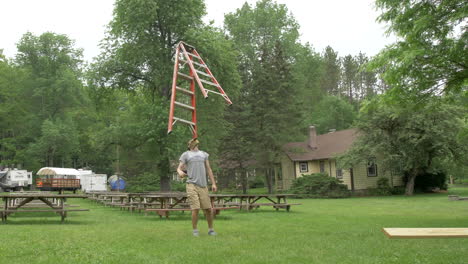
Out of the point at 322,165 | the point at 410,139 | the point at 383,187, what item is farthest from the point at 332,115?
the point at 410,139

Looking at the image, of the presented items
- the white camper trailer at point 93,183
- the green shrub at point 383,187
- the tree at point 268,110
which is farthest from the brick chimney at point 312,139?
the white camper trailer at point 93,183

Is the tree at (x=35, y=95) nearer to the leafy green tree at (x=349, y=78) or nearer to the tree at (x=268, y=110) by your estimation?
the tree at (x=268, y=110)

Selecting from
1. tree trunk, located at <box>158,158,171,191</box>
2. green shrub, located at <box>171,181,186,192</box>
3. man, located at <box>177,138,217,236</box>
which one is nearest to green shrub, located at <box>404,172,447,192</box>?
green shrub, located at <box>171,181,186,192</box>

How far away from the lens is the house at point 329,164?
122 ft

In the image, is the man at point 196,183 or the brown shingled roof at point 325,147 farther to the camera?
the brown shingled roof at point 325,147

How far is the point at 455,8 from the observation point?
1121cm

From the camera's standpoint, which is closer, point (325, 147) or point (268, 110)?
point (268, 110)

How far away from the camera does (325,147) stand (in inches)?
1607

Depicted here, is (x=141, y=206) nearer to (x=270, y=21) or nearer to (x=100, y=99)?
(x=100, y=99)

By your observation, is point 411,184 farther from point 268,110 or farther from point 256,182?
point 256,182

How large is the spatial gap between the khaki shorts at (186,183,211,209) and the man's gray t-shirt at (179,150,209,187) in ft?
0.35

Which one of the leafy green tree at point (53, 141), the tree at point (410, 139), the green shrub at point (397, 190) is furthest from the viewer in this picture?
the leafy green tree at point (53, 141)

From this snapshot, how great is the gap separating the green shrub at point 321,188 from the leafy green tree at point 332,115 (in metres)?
24.4

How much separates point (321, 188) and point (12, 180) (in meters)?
27.0
